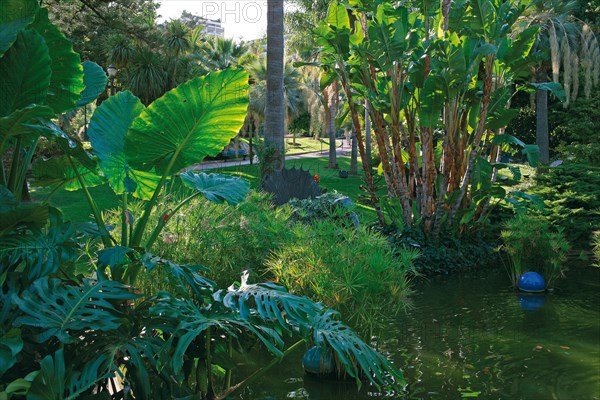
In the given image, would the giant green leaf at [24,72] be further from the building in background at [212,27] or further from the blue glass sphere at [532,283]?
the building in background at [212,27]

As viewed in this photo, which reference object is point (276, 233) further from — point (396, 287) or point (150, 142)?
point (150, 142)

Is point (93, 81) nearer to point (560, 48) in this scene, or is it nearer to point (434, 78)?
point (434, 78)

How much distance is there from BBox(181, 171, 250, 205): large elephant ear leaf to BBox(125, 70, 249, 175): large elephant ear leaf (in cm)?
21

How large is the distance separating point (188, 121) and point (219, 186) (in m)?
0.60

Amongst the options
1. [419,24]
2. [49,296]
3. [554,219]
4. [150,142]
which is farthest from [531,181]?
[49,296]

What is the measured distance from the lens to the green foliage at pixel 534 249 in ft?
31.1

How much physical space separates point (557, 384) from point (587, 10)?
25530mm

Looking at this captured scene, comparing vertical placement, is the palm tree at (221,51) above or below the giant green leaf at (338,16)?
above

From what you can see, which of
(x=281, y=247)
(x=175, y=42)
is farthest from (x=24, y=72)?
(x=175, y=42)

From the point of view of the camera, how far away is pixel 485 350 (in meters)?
6.60

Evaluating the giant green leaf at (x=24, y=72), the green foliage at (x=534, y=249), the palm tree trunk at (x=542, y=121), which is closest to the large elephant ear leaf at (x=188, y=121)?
the giant green leaf at (x=24, y=72)

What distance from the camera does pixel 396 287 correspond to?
5.29m

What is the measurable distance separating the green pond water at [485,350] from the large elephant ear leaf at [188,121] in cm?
200

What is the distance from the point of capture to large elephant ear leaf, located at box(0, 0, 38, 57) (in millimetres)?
3545
